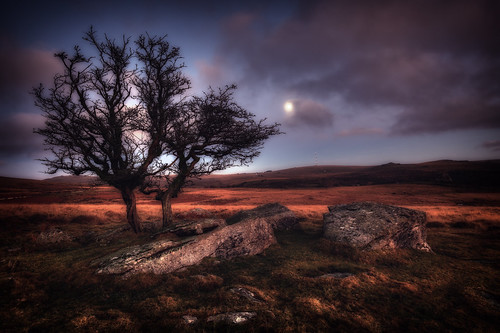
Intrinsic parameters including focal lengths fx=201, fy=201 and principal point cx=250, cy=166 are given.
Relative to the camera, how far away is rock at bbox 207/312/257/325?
5.45 metres

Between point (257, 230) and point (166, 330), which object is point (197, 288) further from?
point (257, 230)

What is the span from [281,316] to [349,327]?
1947 mm

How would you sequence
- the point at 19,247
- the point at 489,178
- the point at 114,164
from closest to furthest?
1. the point at 19,247
2. the point at 114,164
3. the point at 489,178

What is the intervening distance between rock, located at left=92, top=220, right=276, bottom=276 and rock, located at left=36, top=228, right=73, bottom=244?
7.21 m

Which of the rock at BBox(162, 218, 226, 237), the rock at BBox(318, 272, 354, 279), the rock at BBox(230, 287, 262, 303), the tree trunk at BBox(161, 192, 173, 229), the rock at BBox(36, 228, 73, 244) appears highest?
the tree trunk at BBox(161, 192, 173, 229)

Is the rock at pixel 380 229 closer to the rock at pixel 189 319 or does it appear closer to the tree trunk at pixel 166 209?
the rock at pixel 189 319

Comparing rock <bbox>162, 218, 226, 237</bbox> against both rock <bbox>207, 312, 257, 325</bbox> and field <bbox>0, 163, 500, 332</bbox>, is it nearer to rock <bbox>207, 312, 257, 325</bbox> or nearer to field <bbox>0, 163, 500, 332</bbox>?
field <bbox>0, 163, 500, 332</bbox>

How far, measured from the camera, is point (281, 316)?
19.6 feet

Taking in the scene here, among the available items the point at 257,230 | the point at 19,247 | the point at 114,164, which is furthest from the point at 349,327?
the point at 19,247

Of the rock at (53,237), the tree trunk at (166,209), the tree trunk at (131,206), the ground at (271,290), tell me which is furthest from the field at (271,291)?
the tree trunk at (166,209)

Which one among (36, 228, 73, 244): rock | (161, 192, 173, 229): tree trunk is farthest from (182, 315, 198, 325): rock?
(36, 228, 73, 244): rock

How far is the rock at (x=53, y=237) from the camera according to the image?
13.2 meters

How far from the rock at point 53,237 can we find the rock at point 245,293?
13.7 metres

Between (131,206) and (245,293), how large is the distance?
35.6ft
